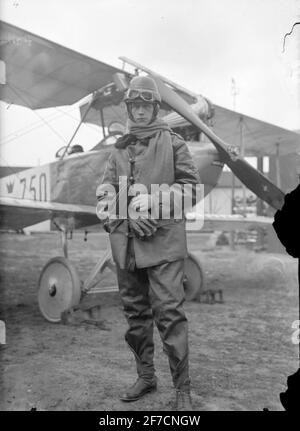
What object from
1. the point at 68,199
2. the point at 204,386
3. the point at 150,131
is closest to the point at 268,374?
the point at 204,386

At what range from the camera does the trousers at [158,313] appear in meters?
2.06

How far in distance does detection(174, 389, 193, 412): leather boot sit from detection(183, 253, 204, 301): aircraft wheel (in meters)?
2.68

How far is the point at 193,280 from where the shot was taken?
4.87m

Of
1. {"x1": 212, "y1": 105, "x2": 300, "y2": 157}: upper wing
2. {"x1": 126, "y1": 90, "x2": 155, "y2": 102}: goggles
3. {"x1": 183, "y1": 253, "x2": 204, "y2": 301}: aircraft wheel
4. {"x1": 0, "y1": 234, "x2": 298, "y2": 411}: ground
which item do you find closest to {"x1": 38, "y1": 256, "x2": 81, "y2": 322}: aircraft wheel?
{"x1": 0, "y1": 234, "x2": 298, "y2": 411}: ground

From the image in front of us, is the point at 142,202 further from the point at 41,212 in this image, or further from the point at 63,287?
the point at 41,212

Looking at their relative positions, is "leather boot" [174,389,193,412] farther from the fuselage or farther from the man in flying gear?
the fuselage

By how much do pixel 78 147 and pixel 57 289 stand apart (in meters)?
1.55

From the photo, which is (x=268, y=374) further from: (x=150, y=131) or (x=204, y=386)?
(x=150, y=131)

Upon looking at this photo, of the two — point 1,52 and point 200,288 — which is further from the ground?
point 1,52

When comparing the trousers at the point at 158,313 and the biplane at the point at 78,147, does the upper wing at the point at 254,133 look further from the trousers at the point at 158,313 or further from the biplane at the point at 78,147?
the trousers at the point at 158,313

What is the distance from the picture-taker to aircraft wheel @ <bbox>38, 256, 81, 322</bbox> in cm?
397

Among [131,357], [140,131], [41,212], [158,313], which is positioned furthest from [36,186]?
[158,313]
